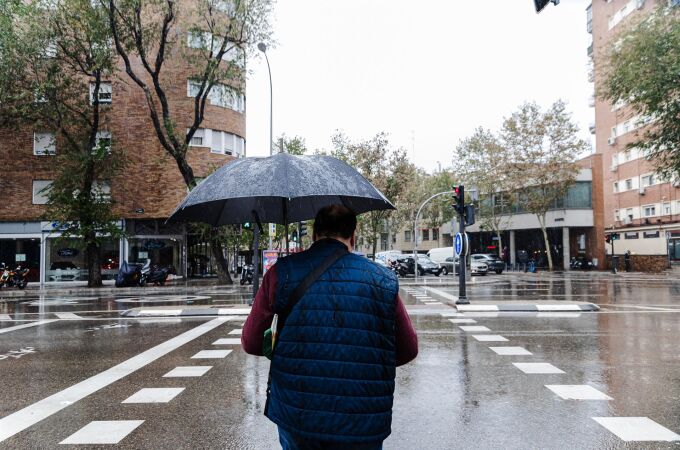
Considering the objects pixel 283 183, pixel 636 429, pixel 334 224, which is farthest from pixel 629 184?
pixel 334 224

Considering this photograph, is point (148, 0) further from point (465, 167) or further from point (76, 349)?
point (465, 167)

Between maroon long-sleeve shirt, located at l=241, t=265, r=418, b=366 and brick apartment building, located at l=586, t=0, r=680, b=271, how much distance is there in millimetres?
38592

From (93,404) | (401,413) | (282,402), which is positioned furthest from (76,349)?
(282,402)

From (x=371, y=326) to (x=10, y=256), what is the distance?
Result: 1360 inches

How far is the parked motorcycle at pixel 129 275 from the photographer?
1070 inches

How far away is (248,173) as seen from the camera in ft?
11.3

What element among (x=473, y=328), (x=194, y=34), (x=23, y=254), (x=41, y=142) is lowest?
(x=473, y=328)

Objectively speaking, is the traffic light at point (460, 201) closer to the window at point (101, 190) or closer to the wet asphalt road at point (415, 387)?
the wet asphalt road at point (415, 387)

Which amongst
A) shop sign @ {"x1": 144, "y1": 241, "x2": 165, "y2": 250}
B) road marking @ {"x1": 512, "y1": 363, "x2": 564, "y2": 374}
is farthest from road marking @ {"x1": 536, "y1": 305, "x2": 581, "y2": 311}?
shop sign @ {"x1": 144, "y1": 241, "x2": 165, "y2": 250}

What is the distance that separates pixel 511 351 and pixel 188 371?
483cm

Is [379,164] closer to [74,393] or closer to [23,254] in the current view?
[23,254]

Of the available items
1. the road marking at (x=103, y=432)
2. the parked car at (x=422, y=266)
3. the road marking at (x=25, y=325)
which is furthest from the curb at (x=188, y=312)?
the parked car at (x=422, y=266)

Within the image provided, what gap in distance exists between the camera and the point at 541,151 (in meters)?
42.4

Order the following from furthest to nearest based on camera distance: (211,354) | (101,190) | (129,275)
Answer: (101,190) < (129,275) < (211,354)
